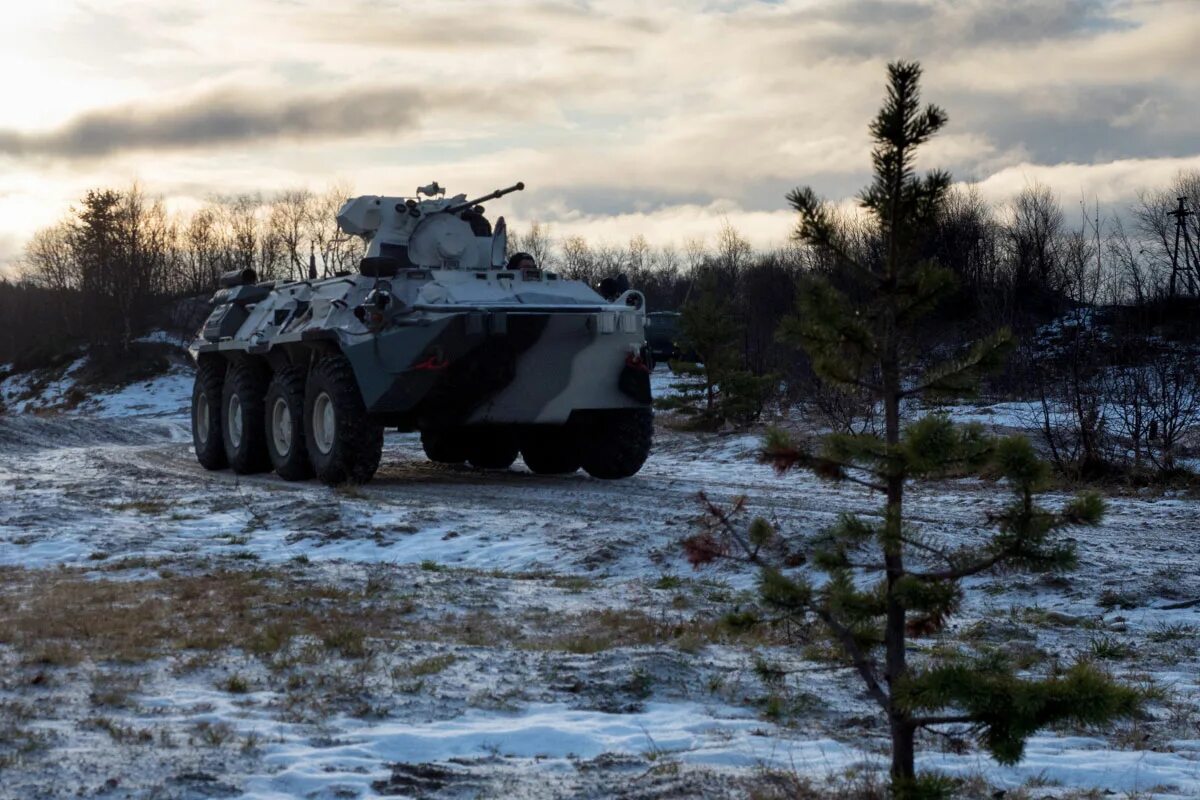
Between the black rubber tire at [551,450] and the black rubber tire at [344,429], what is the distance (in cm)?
193

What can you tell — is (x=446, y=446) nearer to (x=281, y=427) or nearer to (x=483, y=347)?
(x=281, y=427)

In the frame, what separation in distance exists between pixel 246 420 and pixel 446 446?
2205 mm

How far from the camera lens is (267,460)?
48.9ft

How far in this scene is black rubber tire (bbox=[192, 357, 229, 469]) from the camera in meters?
15.8

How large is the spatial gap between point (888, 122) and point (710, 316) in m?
16.7

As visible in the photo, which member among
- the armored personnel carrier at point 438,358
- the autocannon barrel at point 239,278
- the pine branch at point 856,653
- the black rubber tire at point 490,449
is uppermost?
the autocannon barrel at point 239,278

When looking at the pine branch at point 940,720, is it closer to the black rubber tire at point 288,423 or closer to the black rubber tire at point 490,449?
the black rubber tire at point 288,423

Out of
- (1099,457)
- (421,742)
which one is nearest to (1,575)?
(421,742)

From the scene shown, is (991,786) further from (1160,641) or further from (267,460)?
(267,460)

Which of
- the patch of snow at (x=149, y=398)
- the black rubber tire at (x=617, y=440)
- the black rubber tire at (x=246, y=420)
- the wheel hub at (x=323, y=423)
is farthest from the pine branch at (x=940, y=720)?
the patch of snow at (x=149, y=398)

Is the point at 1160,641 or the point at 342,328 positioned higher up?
the point at 342,328

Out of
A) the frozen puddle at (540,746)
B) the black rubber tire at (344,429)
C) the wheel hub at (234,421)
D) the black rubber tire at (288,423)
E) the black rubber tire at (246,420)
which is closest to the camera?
the frozen puddle at (540,746)

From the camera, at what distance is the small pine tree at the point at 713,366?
19.9 meters

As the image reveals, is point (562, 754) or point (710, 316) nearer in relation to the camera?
point (562, 754)
